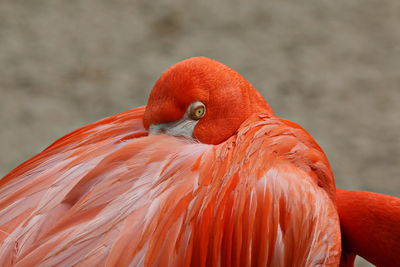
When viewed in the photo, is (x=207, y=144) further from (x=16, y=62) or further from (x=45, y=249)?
(x=16, y=62)

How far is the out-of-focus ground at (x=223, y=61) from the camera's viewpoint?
9.86ft

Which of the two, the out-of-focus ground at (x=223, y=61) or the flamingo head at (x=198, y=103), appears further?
the out-of-focus ground at (x=223, y=61)

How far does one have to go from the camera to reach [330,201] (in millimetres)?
1290

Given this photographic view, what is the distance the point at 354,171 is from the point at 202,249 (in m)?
1.86

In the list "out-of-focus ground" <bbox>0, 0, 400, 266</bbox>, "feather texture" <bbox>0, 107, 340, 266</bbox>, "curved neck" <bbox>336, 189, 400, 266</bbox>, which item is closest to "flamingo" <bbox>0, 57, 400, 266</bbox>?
"feather texture" <bbox>0, 107, 340, 266</bbox>

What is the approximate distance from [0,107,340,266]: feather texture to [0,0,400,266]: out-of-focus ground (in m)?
1.62

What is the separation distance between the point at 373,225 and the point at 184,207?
1.80 feet

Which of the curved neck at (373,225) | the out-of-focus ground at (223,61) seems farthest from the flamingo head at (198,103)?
the out-of-focus ground at (223,61)

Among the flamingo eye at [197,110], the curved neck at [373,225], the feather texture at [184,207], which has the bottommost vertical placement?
the curved neck at [373,225]

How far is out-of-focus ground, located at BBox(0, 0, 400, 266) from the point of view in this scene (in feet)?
9.86

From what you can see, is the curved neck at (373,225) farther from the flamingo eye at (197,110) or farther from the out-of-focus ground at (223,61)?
the out-of-focus ground at (223,61)

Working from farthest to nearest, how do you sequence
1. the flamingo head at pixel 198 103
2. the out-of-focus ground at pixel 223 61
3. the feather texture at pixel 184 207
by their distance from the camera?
the out-of-focus ground at pixel 223 61 < the flamingo head at pixel 198 103 < the feather texture at pixel 184 207

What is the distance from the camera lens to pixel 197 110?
4.28 ft

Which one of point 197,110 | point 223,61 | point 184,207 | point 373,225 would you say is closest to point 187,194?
point 184,207
